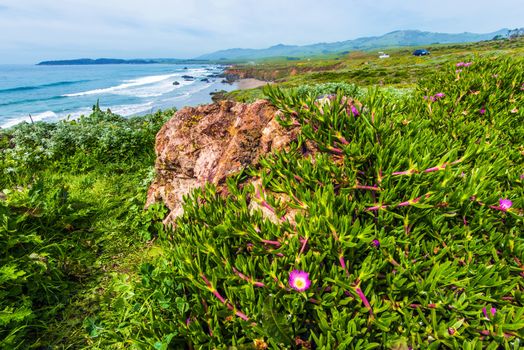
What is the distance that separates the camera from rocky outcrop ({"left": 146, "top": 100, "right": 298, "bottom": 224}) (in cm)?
303

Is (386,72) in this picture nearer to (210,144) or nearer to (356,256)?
(210,144)

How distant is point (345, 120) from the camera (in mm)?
2430

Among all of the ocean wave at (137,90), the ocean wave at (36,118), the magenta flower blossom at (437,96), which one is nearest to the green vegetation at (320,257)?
the magenta flower blossom at (437,96)

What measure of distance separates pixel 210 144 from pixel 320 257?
2500 mm

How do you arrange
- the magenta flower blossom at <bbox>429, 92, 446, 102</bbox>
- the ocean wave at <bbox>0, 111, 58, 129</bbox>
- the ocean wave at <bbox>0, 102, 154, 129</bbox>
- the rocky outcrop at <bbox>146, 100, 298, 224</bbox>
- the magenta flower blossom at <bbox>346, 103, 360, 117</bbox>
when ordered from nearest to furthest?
the magenta flower blossom at <bbox>346, 103, 360, 117</bbox>, the rocky outcrop at <bbox>146, 100, 298, 224</bbox>, the magenta flower blossom at <bbox>429, 92, 446, 102</bbox>, the ocean wave at <bbox>0, 111, 58, 129</bbox>, the ocean wave at <bbox>0, 102, 154, 129</bbox>

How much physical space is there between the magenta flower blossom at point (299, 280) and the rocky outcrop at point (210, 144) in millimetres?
1492

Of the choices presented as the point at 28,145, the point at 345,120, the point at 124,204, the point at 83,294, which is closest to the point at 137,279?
the point at 83,294

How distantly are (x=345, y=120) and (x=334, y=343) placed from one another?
174 centimetres

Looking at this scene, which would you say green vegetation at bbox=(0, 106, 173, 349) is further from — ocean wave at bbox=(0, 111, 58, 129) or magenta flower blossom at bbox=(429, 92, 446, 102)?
ocean wave at bbox=(0, 111, 58, 129)

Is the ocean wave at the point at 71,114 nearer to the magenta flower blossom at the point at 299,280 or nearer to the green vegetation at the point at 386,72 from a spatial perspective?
the green vegetation at the point at 386,72

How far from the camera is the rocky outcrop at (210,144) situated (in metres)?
3.03

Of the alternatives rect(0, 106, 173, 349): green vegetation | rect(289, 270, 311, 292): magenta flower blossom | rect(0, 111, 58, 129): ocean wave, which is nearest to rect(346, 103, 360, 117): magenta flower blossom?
rect(289, 270, 311, 292): magenta flower blossom

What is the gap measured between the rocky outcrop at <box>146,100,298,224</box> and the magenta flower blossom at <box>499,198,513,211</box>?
172 cm

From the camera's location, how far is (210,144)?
3.68m
